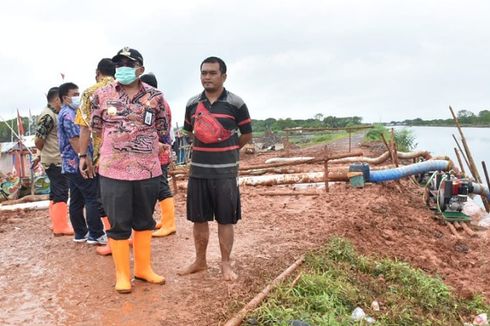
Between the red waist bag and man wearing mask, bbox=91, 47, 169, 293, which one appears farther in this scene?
the red waist bag

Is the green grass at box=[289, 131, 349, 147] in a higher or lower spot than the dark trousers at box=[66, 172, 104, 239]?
lower

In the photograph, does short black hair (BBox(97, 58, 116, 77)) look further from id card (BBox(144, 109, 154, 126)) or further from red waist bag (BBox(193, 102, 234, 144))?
red waist bag (BBox(193, 102, 234, 144))

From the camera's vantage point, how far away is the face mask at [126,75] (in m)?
3.63

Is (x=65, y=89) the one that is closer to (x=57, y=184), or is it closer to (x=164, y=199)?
(x=57, y=184)

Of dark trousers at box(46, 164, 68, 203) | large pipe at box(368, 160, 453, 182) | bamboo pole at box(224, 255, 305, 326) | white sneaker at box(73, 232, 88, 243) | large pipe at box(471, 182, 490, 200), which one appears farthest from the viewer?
large pipe at box(368, 160, 453, 182)

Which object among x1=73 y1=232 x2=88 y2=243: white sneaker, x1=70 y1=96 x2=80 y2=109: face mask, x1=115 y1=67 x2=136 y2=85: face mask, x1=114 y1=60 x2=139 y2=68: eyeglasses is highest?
x1=114 y1=60 x2=139 y2=68: eyeglasses

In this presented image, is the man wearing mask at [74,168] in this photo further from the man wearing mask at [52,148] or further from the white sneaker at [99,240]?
the man wearing mask at [52,148]

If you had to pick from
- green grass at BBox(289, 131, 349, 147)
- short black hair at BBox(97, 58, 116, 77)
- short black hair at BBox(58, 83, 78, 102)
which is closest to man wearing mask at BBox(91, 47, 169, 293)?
short black hair at BBox(97, 58, 116, 77)

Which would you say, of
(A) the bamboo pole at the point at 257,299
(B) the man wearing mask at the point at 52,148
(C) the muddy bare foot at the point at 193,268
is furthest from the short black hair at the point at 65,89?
(A) the bamboo pole at the point at 257,299

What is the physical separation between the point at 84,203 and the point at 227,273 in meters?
2.08

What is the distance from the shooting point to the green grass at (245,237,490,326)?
364cm

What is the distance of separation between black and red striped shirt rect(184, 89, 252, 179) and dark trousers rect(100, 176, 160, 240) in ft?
1.38

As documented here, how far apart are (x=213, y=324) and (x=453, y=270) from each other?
442 cm

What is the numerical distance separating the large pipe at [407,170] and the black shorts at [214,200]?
6.88m
